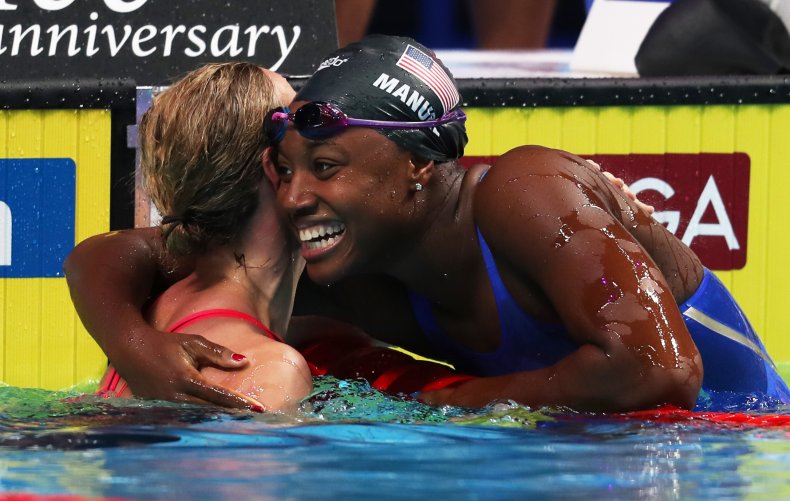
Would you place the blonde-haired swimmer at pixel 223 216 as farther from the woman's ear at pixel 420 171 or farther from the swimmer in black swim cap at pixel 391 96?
the woman's ear at pixel 420 171

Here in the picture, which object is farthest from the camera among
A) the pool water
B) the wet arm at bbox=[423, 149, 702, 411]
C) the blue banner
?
the blue banner

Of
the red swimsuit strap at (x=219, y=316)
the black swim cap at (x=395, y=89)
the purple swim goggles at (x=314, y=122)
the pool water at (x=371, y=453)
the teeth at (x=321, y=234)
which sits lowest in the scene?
the pool water at (x=371, y=453)

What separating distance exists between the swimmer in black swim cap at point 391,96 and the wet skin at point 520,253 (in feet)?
0.15

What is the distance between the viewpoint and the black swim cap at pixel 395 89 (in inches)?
136

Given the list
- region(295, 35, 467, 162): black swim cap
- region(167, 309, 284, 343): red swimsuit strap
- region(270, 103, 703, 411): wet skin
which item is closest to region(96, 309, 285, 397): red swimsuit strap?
region(167, 309, 284, 343): red swimsuit strap

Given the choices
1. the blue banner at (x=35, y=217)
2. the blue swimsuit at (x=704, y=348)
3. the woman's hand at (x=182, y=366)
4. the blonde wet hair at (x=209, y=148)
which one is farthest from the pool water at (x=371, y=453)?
the blue banner at (x=35, y=217)

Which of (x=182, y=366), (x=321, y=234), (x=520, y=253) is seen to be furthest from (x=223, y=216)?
(x=520, y=253)

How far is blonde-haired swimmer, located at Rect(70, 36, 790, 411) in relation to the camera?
3.22m

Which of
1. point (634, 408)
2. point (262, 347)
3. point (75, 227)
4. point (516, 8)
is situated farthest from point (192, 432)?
point (516, 8)

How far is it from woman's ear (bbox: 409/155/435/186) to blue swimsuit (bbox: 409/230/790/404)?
0.43m

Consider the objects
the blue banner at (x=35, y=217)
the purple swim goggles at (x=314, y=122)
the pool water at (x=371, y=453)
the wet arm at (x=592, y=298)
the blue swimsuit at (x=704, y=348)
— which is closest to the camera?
the pool water at (x=371, y=453)

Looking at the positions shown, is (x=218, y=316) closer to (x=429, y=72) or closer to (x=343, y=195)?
(x=343, y=195)

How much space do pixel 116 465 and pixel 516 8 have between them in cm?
358

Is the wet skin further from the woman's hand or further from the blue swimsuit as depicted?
the woman's hand
